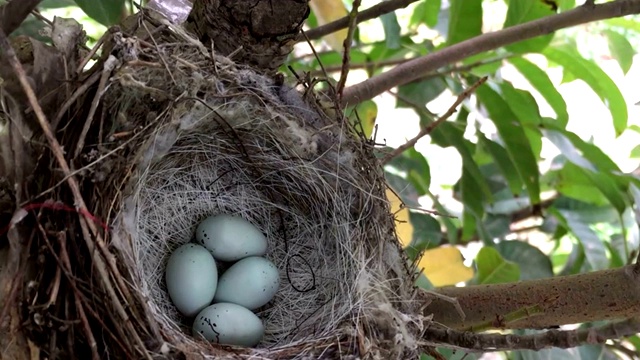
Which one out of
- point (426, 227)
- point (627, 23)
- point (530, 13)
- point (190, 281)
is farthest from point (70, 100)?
point (627, 23)

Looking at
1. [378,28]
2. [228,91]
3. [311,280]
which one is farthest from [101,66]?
[378,28]

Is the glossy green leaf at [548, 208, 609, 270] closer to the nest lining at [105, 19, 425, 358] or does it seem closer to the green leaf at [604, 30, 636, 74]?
the green leaf at [604, 30, 636, 74]

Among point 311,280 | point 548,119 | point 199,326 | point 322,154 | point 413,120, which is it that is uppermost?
point 413,120

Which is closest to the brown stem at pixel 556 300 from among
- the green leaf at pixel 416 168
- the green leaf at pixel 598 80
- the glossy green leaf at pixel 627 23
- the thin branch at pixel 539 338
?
the thin branch at pixel 539 338

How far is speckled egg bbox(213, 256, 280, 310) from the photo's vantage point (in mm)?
942

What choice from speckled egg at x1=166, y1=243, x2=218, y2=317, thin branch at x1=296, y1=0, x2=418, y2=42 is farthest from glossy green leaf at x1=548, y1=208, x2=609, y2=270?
speckled egg at x1=166, y1=243, x2=218, y2=317

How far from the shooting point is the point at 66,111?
2.24 ft

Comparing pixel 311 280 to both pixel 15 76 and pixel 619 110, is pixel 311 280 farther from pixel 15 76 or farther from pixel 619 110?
pixel 619 110

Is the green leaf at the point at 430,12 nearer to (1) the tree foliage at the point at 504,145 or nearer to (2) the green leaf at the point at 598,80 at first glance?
(1) the tree foliage at the point at 504,145

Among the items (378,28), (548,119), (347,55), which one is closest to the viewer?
(347,55)

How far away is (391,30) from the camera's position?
1.23 metres

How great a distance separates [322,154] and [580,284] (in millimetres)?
355

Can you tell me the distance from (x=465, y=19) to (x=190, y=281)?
0.72 m

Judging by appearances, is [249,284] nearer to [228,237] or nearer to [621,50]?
[228,237]
